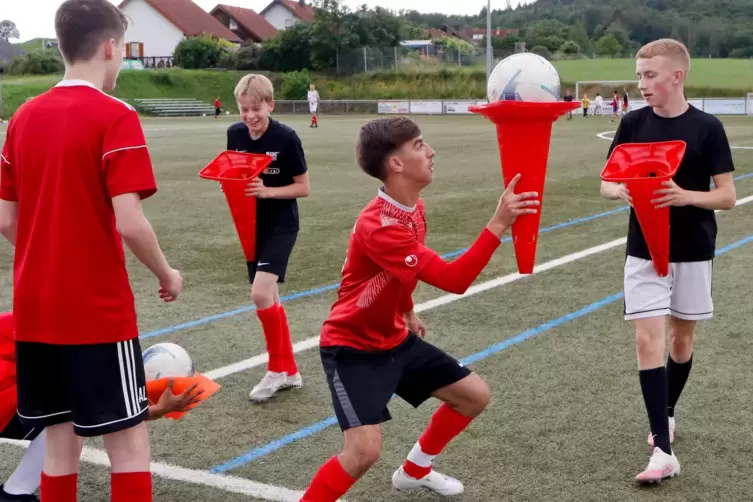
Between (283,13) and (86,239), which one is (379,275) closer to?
(86,239)

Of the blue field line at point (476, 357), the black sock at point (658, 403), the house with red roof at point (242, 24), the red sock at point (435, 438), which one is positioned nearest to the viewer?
the red sock at point (435, 438)

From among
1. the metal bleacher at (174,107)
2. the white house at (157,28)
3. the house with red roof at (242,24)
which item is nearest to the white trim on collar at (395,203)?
the metal bleacher at (174,107)

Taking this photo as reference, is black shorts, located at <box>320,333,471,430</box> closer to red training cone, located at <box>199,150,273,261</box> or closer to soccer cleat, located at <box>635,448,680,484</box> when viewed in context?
soccer cleat, located at <box>635,448,680,484</box>

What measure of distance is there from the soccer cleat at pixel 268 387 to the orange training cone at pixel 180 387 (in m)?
1.64

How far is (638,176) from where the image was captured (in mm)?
3832

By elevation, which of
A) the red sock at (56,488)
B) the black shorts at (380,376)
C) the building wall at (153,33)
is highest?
the building wall at (153,33)

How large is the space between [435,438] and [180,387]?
1204 millimetres

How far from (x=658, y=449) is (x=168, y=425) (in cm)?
265

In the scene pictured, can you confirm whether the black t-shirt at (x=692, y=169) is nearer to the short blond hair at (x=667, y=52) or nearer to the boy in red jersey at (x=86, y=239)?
the short blond hair at (x=667, y=52)

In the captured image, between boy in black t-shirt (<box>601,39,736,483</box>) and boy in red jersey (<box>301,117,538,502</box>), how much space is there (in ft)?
3.00

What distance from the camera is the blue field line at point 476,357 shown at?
427 centimetres

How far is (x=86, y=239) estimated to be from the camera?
Answer: 288 centimetres

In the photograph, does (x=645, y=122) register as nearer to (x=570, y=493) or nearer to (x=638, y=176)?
(x=638, y=176)

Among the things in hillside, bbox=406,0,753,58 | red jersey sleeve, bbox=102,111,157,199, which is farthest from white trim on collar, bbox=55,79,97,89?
hillside, bbox=406,0,753,58
